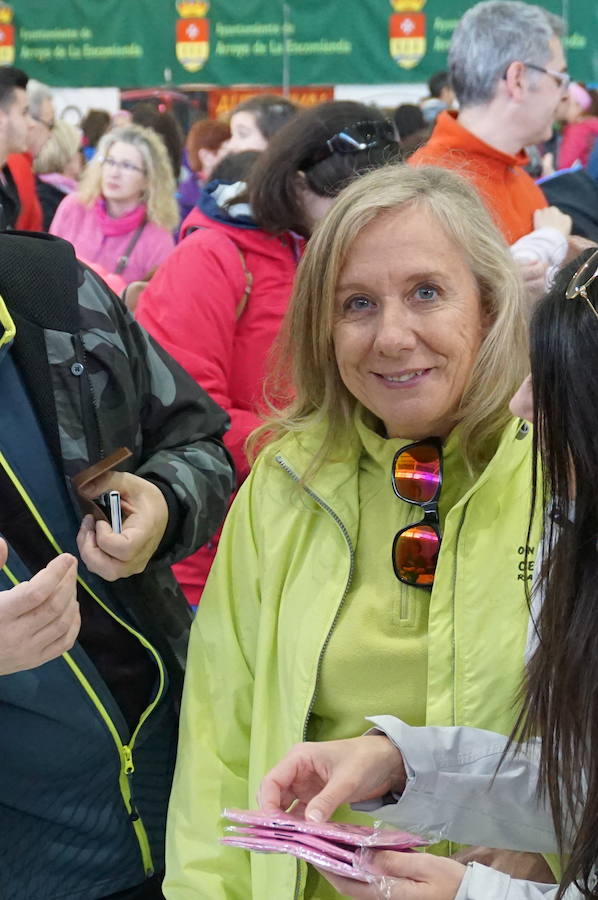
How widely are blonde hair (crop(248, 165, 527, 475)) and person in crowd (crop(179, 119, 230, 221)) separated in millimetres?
5509

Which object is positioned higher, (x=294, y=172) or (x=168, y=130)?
(x=294, y=172)

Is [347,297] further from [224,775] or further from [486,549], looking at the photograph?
[224,775]

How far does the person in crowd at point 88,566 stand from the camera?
1.89 metres

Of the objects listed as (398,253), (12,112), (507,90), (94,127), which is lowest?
(94,127)

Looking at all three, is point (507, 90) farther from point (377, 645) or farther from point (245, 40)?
point (245, 40)

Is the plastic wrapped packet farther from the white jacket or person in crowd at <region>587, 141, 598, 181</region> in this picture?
person in crowd at <region>587, 141, 598, 181</region>

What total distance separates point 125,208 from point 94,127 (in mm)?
4122

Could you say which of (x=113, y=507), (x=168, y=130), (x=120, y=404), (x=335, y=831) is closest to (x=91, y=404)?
(x=120, y=404)

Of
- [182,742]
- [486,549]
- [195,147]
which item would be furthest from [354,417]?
[195,147]

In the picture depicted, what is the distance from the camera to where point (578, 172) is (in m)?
4.25

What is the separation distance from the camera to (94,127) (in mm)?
10203

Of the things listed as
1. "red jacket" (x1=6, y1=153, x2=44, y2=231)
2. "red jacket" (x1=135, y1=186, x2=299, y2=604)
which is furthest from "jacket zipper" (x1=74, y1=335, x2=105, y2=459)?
"red jacket" (x1=6, y1=153, x2=44, y2=231)

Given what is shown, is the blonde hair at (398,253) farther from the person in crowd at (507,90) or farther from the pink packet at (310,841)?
the person in crowd at (507,90)

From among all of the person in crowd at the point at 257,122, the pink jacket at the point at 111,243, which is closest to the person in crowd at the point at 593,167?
the person in crowd at the point at 257,122
